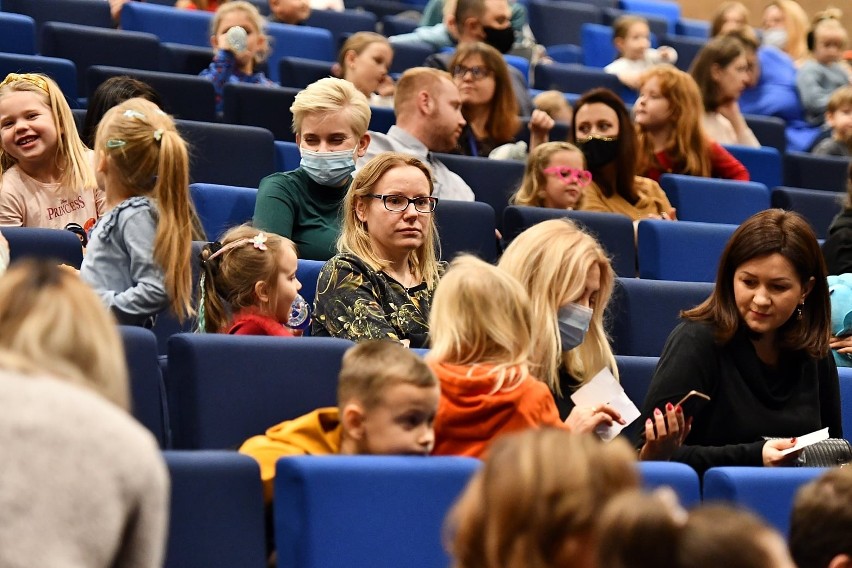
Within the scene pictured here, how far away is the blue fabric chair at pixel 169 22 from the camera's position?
4766 mm

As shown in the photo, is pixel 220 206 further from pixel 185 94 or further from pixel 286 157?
pixel 185 94

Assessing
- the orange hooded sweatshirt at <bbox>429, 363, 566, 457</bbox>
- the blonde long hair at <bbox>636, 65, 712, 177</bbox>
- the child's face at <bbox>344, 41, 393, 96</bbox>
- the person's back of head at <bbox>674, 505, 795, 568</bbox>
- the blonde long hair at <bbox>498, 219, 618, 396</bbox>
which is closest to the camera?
the person's back of head at <bbox>674, 505, 795, 568</bbox>

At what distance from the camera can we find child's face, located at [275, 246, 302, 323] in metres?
2.21

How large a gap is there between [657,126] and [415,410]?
94.1 inches

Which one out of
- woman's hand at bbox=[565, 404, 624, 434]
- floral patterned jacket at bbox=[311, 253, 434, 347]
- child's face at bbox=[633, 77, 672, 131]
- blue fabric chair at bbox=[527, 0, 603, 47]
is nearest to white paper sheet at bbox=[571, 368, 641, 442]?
woman's hand at bbox=[565, 404, 624, 434]

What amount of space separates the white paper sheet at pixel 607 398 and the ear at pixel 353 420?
18.9 inches

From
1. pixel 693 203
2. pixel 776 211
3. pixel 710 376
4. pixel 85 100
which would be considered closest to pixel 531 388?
pixel 710 376

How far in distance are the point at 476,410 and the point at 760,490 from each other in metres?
0.38

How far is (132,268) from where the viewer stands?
7.65 feet

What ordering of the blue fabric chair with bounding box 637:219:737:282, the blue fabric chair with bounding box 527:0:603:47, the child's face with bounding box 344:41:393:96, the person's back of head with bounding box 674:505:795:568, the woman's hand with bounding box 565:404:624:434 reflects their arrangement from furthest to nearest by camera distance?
the blue fabric chair with bounding box 527:0:603:47
the child's face with bounding box 344:41:393:96
the blue fabric chair with bounding box 637:219:737:282
the woman's hand with bounding box 565:404:624:434
the person's back of head with bounding box 674:505:795:568

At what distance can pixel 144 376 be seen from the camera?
187cm

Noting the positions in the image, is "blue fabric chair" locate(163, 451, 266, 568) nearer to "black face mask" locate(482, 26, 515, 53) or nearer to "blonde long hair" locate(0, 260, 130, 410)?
"blonde long hair" locate(0, 260, 130, 410)

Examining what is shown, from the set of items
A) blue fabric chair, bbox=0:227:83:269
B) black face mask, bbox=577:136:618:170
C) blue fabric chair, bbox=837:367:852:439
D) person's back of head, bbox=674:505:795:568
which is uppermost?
person's back of head, bbox=674:505:795:568

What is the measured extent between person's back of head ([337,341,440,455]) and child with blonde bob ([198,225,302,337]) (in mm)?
502
